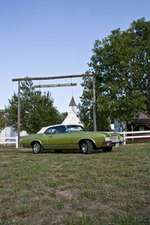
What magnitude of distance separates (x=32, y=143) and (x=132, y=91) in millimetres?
18269

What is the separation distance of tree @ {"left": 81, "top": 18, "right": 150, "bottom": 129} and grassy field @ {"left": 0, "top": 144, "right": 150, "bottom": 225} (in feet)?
83.2

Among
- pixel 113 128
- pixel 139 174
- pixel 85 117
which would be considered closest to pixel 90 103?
pixel 85 117

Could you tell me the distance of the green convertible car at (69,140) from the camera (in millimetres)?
19297

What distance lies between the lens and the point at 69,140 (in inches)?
795

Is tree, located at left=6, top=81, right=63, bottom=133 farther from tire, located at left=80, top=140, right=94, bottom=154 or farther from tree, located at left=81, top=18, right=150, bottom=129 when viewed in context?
tire, located at left=80, top=140, right=94, bottom=154

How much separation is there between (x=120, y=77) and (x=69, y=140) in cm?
1963

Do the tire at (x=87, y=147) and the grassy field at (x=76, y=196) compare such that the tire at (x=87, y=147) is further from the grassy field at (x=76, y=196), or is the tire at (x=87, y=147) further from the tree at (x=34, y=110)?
the tree at (x=34, y=110)

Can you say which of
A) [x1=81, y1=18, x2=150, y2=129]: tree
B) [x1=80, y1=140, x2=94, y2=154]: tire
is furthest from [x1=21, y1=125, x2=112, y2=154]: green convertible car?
[x1=81, y1=18, x2=150, y2=129]: tree

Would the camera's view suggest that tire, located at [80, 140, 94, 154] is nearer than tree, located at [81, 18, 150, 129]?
Yes

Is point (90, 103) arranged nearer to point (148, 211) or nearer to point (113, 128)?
point (113, 128)

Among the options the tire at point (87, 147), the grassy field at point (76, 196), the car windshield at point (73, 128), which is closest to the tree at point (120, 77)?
the car windshield at point (73, 128)

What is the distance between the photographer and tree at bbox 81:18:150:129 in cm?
3769

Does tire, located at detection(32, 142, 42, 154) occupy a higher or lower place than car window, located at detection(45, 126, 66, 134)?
lower

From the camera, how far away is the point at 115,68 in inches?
1532
